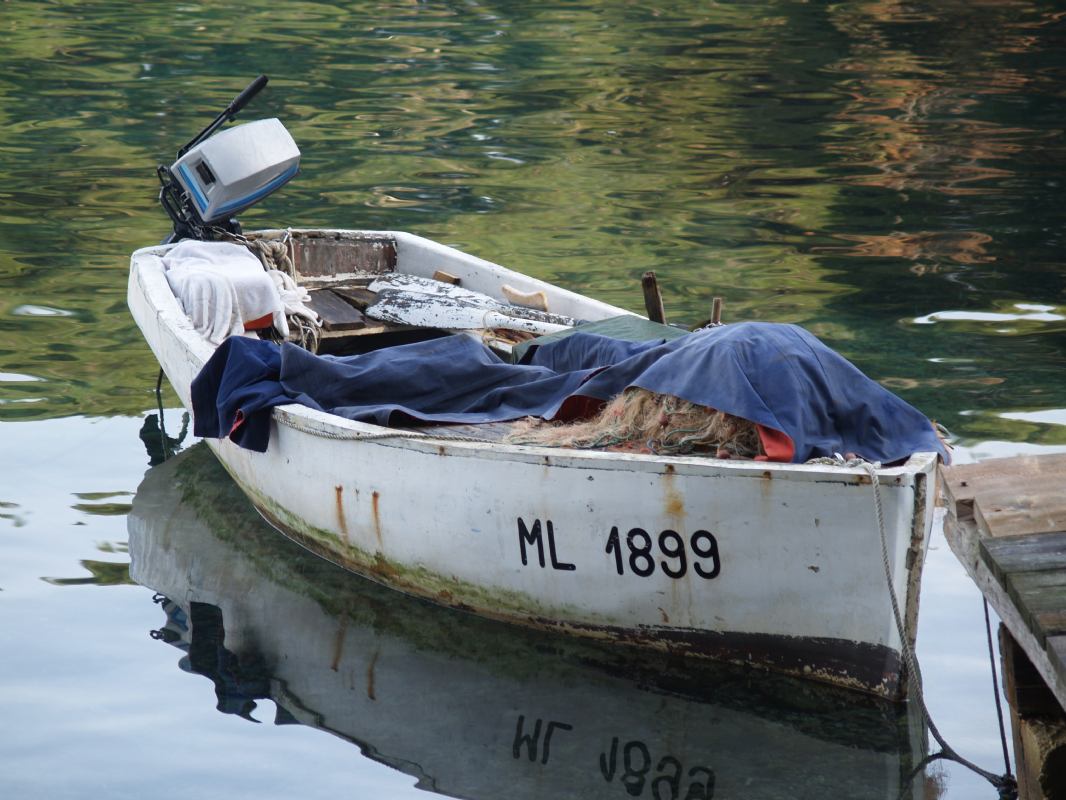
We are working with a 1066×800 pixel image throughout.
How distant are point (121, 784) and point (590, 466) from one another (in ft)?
5.60

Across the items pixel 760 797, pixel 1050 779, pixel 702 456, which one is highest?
pixel 702 456

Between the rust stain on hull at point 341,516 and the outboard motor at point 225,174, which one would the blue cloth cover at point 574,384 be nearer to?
the rust stain on hull at point 341,516

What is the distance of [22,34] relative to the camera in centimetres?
2156

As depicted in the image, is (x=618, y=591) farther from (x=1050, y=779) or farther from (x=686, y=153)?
(x=686, y=153)

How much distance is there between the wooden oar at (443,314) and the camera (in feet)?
23.1

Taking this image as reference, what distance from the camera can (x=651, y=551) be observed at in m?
4.76

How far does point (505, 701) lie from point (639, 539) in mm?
709

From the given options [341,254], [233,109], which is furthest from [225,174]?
[341,254]

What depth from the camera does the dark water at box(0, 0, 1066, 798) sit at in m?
4.68

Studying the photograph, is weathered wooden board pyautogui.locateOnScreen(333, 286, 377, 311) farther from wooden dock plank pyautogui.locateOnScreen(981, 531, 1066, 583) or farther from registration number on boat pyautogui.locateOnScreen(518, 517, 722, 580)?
wooden dock plank pyautogui.locateOnScreen(981, 531, 1066, 583)

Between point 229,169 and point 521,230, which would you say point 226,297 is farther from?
point 521,230

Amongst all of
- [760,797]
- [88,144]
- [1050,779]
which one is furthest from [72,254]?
[1050,779]

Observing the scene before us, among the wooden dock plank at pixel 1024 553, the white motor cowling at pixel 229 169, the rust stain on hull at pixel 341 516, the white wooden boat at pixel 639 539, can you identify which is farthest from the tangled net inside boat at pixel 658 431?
the white motor cowling at pixel 229 169

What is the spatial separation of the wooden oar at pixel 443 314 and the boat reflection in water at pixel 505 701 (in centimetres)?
166
